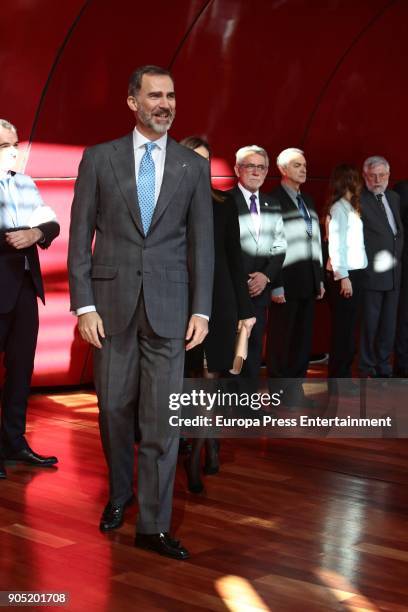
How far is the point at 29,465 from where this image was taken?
531cm

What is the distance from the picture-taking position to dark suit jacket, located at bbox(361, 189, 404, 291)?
24.9 ft

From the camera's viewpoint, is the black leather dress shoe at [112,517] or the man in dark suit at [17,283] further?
the man in dark suit at [17,283]

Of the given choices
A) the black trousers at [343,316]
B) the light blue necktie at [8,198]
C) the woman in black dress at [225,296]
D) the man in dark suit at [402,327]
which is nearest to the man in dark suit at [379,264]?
the black trousers at [343,316]

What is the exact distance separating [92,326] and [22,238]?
4.13ft

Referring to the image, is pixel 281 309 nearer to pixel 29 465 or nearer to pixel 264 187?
pixel 264 187

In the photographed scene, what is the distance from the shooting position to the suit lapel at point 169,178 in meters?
3.86

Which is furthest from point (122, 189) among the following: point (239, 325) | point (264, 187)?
point (264, 187)

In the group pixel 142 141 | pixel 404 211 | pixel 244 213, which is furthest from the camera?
pixel 404 211

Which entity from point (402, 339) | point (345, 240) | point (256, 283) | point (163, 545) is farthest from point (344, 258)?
point (163, 545)

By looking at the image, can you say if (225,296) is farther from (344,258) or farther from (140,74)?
(344,258)

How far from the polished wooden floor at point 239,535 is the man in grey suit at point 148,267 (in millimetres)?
239

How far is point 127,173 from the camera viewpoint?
3889mm

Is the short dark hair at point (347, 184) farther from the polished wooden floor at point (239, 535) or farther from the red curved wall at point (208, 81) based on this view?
the polished wooden floor at point (239, 535)

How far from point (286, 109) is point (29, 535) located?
5.13 m
